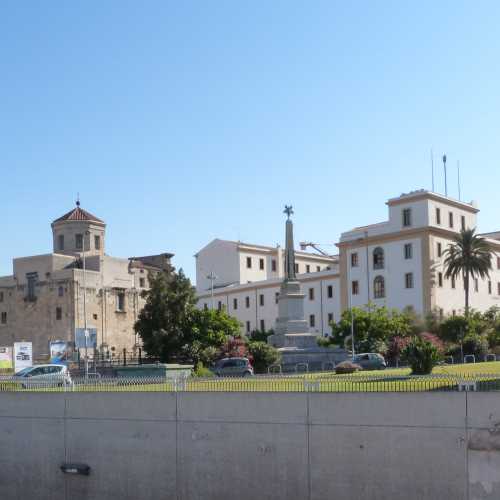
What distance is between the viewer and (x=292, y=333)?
167 feet

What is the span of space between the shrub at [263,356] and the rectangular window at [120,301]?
39.6 metres

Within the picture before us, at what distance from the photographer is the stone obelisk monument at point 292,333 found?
4791 cm

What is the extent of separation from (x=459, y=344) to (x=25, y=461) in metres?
41.3

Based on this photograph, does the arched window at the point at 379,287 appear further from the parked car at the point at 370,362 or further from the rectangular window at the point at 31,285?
the rectangular window at the point at 31,285

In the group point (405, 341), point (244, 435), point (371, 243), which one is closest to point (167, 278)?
point (405, 341)

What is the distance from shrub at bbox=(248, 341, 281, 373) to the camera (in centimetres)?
4489

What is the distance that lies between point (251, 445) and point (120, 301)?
63.3 m

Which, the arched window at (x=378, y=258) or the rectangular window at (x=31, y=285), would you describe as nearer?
the rectangular window at (x=31, y=285)

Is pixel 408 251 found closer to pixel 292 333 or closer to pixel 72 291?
pixel 292 333

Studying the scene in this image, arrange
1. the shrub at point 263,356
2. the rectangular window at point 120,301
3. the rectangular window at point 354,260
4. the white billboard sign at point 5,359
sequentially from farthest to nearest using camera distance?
the rectangular window at point 120,301, the rectangular window at point 354,260, the white billboard sign at point 5,359, the shrub at point 263,356

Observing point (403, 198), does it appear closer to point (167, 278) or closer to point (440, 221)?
point (440, 221)

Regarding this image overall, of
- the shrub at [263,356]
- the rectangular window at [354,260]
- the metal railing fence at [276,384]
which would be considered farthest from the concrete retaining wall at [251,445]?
the rectangular window at [354,260]

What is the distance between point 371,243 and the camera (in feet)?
268

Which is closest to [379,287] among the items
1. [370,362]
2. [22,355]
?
[370,362]
